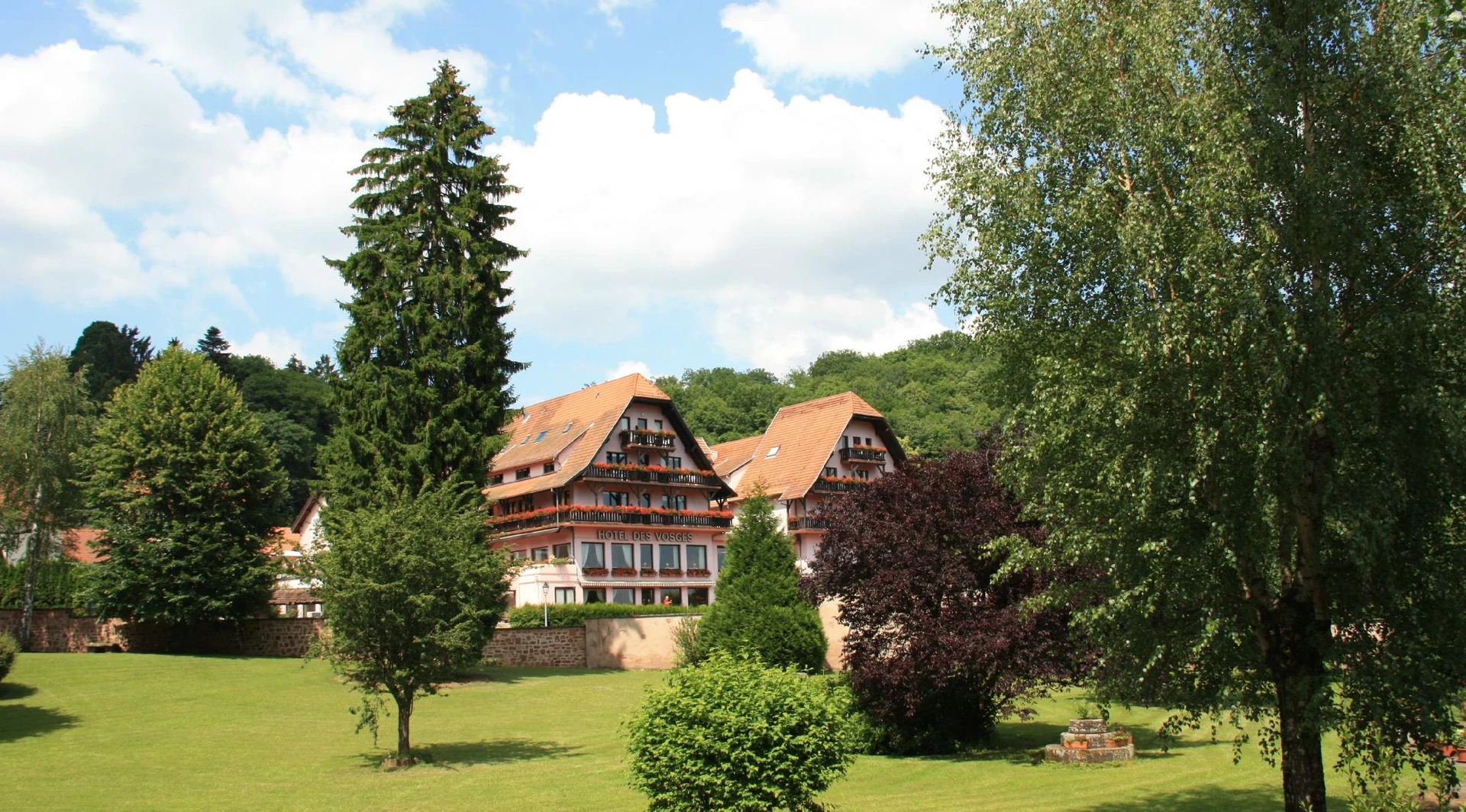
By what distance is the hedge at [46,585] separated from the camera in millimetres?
42594

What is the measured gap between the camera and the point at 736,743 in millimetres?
11688

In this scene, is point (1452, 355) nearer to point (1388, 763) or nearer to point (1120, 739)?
point (1388, 763)

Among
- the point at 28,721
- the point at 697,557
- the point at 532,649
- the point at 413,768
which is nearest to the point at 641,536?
the point at 697,557

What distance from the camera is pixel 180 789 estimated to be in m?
17.6

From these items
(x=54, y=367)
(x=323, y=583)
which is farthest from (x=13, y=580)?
(x=323, y=583)

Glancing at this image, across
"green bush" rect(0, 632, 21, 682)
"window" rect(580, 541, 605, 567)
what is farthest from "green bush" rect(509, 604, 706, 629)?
"green bush" rect(0, 632, 21, 682)

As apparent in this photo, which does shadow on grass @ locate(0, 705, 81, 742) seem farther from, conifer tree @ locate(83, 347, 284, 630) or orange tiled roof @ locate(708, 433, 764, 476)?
orange tiled roof @ locate(708, 433, 764, 476)

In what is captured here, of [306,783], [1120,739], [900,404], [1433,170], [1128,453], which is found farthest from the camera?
[900,404]

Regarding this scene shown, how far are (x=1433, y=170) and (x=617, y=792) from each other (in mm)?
13213

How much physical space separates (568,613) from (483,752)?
18494 millimetres

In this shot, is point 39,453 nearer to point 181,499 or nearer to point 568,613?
point 181,499

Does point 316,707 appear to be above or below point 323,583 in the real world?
below

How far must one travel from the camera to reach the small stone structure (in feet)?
65.3

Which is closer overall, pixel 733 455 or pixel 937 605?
pixel 937 605
